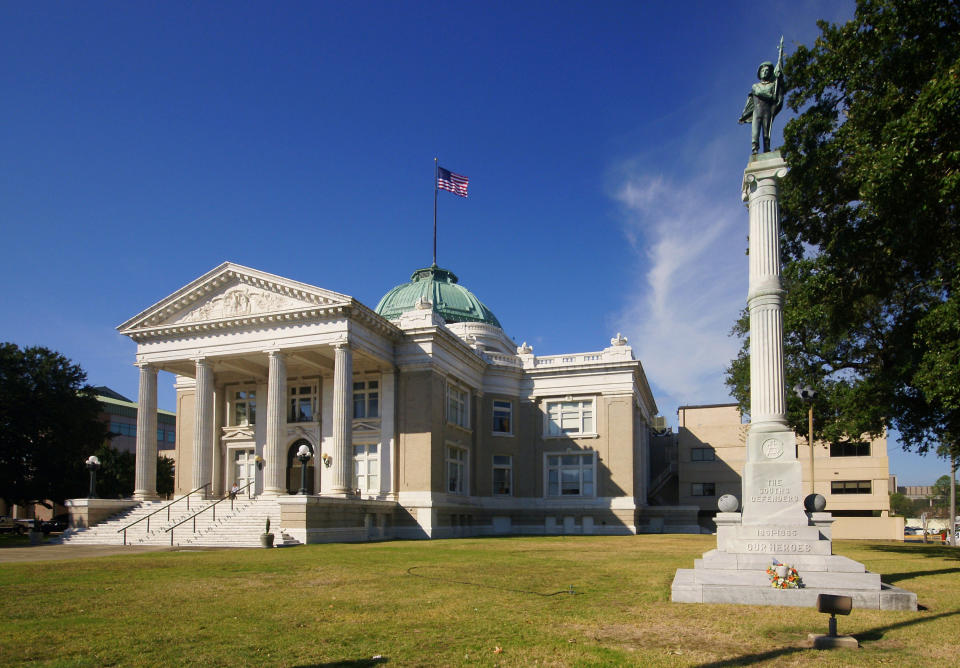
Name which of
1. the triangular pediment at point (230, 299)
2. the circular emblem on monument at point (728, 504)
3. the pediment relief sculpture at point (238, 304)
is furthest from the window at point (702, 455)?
the circular emblem on monument at point (728, 504)

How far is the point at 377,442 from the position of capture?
4088 centimetres

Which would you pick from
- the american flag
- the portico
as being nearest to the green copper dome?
the american flag

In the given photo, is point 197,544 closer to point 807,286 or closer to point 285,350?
point 285,350

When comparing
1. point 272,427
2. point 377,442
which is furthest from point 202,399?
point 377,442

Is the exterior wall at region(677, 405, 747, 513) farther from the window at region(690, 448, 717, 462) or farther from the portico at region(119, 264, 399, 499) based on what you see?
the portico at region(119, 264, 399, 499)

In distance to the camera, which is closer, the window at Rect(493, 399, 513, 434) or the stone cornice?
the stone cornice

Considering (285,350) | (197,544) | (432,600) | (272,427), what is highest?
(285,350)

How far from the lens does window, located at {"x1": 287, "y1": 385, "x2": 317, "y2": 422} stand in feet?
141

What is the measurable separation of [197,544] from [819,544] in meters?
24.5

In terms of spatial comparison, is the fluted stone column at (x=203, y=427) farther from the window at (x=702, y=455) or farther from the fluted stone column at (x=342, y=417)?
the window at (x=702, y=455)

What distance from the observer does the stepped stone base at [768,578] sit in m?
11.9

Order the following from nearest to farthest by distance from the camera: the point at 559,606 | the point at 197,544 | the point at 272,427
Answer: the point at 559,606 < the point at 197,544 < the point at 272,427

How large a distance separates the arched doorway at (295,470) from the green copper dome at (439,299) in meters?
14.6

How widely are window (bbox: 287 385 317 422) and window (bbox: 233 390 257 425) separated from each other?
2.10 m
